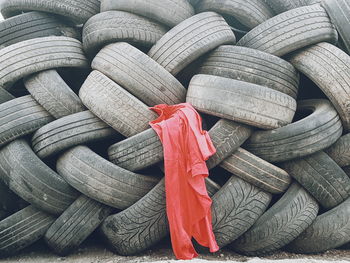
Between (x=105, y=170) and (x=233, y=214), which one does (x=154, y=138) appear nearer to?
(x=105, y=170)

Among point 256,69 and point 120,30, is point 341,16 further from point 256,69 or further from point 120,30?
point 120,30

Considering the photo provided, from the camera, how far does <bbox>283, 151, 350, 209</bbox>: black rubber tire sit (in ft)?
4.71

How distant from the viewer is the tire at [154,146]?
54.7 inches

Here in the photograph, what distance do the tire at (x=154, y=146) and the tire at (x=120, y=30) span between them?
1.64ft

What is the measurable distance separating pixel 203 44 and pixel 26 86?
2.76 ft

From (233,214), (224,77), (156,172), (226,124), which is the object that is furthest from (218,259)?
(224,77)

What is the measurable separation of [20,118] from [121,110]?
1.50ft

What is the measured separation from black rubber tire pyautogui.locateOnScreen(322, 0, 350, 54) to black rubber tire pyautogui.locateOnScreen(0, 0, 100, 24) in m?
1.17

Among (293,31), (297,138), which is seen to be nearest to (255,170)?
(297,138)

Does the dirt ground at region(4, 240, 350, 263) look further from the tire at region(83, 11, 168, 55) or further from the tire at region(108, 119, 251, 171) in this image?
the tire at region(83, 11, 168, 55)

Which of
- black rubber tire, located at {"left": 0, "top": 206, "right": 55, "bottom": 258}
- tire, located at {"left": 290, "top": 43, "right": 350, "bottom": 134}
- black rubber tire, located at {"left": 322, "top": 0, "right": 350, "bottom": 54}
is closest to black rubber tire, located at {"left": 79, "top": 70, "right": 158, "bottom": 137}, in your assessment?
black rubber tire, located at {"left": 0, "top": 206, "right": 55, "bottom": 258}

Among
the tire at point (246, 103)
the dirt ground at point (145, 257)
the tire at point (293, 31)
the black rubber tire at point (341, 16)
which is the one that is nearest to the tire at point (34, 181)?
the dirt ground at point (145, 257)

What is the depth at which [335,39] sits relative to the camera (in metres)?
1.59

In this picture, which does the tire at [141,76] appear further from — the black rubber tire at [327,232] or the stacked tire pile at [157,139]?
the black rubber tire at [327,232]
